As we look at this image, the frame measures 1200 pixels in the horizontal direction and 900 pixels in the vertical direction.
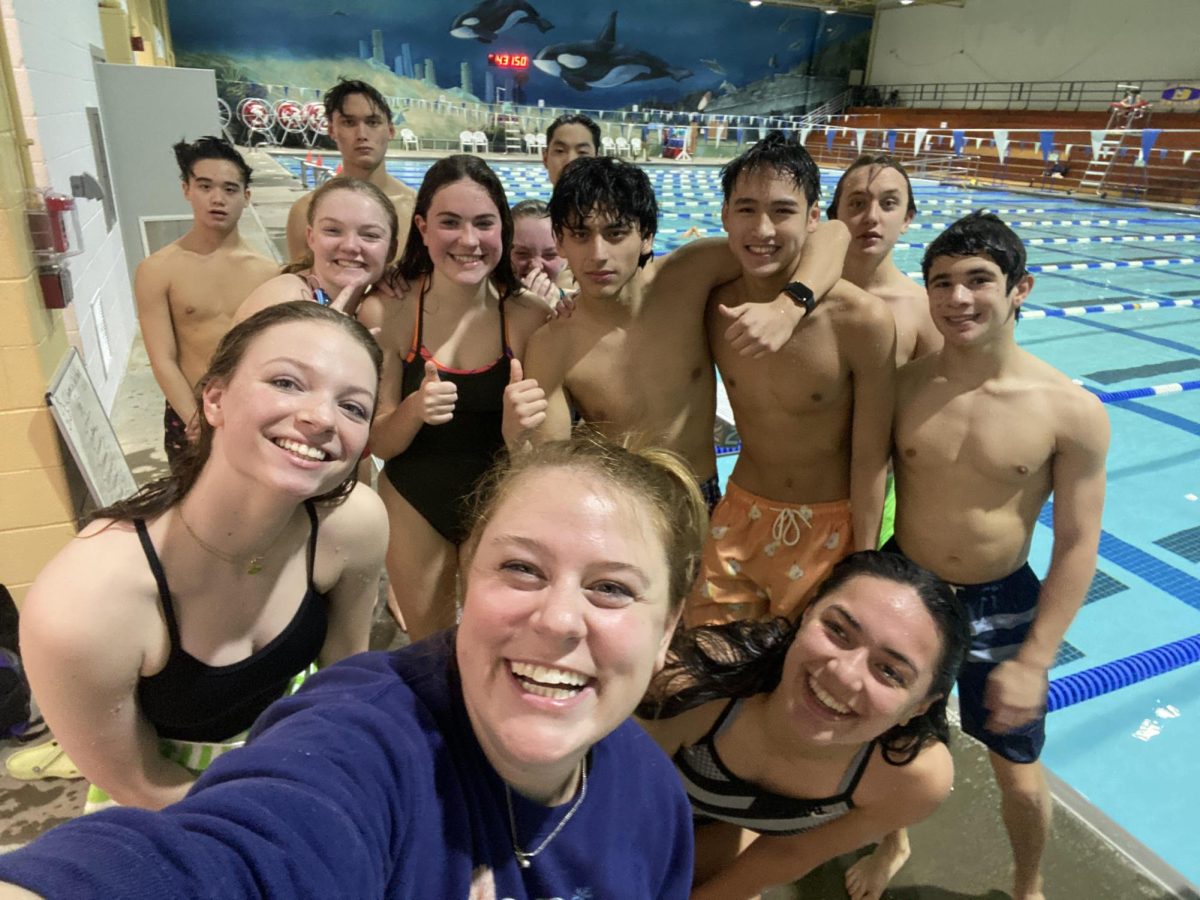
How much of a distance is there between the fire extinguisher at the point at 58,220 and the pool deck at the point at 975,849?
154 cm

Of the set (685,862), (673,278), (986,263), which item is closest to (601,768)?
(685,862)

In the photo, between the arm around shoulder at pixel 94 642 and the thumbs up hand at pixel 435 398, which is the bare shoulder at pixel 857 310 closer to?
the thumbs up hand at pixel 435 398

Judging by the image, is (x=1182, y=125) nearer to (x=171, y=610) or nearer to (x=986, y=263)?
(x=986, y=263)

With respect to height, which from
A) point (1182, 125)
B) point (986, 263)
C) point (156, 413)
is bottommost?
point (156, 413)

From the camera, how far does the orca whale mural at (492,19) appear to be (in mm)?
26312

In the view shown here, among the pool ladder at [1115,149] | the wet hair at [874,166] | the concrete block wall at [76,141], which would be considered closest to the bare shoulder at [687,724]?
the wet hair at [874,166]

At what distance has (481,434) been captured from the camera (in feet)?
6.98

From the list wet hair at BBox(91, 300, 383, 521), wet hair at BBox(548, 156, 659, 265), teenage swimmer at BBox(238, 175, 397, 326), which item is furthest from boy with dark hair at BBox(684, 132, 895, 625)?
Result: teenage swimmer at BBox(238, 175, 397, 326)

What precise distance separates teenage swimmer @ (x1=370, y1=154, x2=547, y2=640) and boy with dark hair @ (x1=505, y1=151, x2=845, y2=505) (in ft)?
0.51

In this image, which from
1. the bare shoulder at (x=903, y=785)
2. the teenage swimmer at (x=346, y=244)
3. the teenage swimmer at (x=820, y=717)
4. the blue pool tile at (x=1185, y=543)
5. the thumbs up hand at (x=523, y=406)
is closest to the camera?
the teenage swimmer at (x=820, y=717)

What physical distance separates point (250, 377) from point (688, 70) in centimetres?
3223

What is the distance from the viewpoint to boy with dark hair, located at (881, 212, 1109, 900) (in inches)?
70.4

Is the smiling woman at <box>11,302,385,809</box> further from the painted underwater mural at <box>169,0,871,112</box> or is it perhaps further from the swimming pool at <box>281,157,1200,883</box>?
the painted underwater mural at <box>169,0,871,112</box>

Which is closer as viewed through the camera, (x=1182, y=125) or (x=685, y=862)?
(x=685, y=862)
